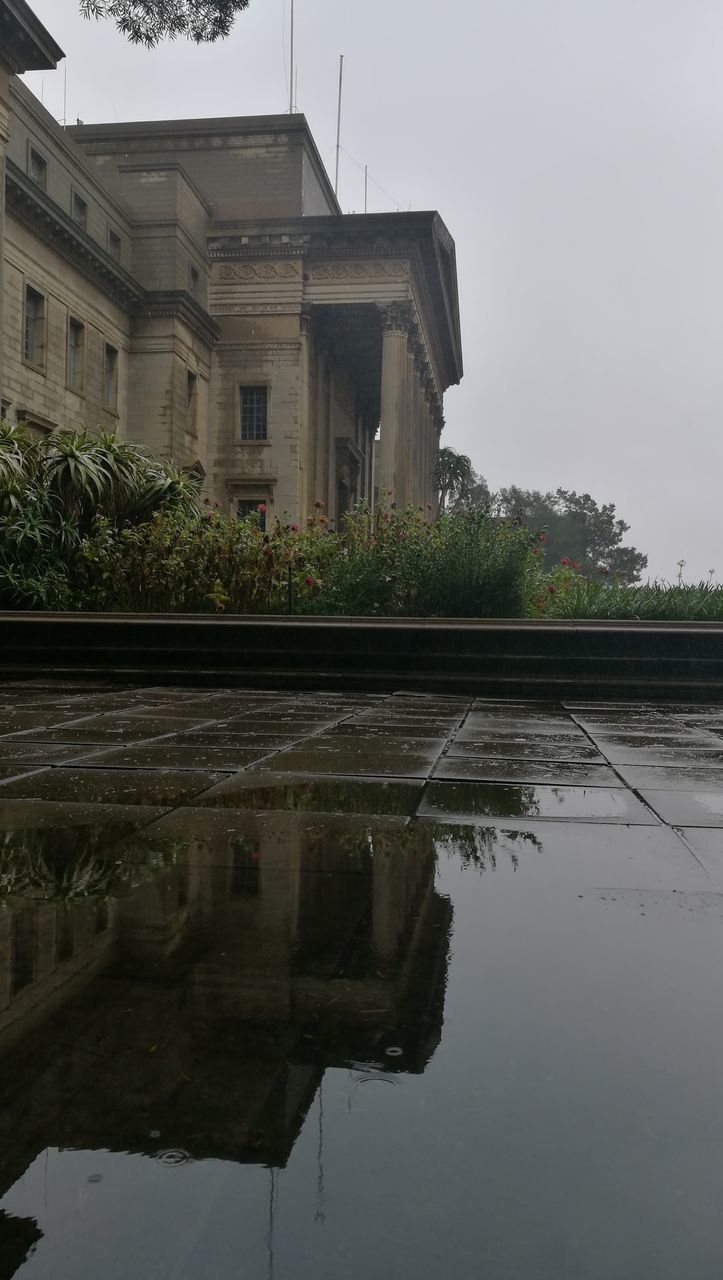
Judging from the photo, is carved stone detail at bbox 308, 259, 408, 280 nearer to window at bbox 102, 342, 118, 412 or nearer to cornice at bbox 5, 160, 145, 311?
cornice at bbox 5, 160, 145, 311

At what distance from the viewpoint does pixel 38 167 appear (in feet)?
97.7

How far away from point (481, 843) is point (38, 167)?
104 feet

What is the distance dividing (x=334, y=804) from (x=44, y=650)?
714cm

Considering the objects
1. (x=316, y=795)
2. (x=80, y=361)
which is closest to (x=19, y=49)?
(x=80, y=361)

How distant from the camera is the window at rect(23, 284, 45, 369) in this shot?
2839 cm

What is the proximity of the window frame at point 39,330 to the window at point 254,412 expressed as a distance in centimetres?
1180

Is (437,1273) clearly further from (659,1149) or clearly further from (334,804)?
(334,804)

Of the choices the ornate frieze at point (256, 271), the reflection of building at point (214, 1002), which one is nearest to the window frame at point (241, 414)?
the ornate frieze at point (256, 271)

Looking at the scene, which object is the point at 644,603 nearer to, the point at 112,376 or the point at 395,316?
the point at 112,376

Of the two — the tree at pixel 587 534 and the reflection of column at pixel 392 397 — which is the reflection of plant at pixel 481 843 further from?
the tree at pixel 587 534

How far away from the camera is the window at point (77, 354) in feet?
101

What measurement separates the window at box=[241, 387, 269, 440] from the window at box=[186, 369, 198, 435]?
94.0 inches

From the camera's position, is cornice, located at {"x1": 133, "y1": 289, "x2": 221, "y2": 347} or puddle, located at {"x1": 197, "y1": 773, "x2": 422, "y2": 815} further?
cornice, located at {"x1": 133, "y1": 289, "x2": 221, "y2": 347}

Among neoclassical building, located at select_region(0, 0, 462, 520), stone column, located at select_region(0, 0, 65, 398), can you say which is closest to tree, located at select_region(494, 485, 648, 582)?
neoclassical building, located at select_region(0, 0, 462, 520)
